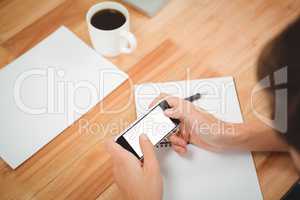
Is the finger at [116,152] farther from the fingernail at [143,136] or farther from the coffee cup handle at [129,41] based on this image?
the coffee cup handle at [129,41]

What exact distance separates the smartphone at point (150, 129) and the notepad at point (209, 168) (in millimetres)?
49

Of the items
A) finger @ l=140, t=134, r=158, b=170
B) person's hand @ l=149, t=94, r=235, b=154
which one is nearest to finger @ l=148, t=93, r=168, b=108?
person's hand @ l=149, t=94, r=235, b=154

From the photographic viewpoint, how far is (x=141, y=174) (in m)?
0.69

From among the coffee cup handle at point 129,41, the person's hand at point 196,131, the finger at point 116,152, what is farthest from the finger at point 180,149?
the coffee cup handle at point 129,41

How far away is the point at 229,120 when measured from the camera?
79 centimetres

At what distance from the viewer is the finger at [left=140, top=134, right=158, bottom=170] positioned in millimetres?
684

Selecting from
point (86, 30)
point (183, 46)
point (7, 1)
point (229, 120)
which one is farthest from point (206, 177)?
point (7, 1)

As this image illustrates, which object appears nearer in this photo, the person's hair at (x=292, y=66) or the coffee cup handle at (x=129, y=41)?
the person's hair at (x=292, y=66)

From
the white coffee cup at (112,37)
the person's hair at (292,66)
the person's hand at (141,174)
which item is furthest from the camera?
the white coffee cup at (112,37)

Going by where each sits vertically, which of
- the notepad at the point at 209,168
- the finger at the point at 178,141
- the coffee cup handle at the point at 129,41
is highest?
the coffee cup handle at the point at 129,41

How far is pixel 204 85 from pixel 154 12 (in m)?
0.21

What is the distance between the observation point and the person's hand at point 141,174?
0.68 meters

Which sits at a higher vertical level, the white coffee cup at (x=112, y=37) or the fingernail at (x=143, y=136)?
the white coffee cup at (x=112, y=37)

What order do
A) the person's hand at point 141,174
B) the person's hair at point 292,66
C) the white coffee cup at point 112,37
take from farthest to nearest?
1. the white coffee cup at point 112,37
2. the person's hand at point 141,174
3. the person's hair at point 292,66
